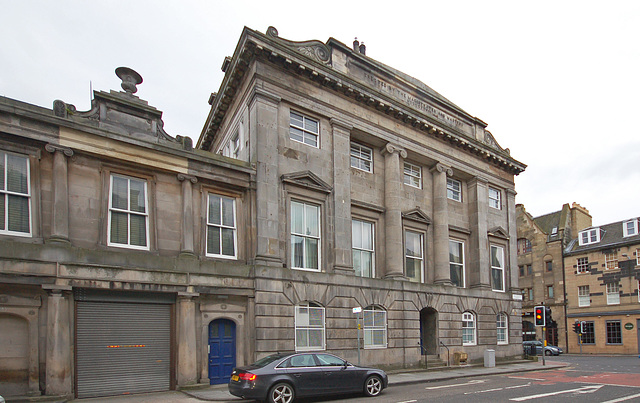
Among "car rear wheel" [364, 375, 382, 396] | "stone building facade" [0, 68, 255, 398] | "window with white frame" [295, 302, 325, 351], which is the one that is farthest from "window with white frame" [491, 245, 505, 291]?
"stone building facade" [0, 68, 255, 398]

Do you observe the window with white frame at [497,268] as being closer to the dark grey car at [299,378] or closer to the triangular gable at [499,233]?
the triangular gable at [499,233]

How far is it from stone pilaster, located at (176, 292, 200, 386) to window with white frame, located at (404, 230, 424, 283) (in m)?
11.6

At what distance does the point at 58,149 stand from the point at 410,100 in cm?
1746

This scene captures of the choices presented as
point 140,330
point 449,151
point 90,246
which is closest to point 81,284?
point 90,246

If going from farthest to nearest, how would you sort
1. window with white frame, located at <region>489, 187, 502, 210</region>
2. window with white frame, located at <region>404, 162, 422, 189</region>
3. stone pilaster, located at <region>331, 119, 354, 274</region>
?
window with white frame, located at <region>489, 187, 502, 210</region>, window with white frame, located at <region>404, 162, 422, 189</region>, stone pilaster, located at <region>331, 119, 354, 274</region>

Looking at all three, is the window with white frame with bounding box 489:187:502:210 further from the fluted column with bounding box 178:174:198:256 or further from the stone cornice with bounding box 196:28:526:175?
the fluted column with bounding box 178:174:198:256

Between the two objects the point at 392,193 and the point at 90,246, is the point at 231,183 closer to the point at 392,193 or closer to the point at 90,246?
the point at 90,246

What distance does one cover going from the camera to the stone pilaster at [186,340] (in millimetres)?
15680

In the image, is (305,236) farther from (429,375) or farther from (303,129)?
(429,375)

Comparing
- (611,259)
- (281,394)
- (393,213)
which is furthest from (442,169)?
(611,259)

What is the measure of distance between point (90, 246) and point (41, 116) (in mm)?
4076

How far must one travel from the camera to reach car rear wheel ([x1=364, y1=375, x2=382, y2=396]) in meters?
14.5

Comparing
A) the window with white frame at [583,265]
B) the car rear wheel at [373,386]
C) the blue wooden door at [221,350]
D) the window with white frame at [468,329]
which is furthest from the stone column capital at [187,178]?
the window with white frame at [583,265]

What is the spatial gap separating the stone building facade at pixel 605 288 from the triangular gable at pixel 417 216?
1104 inches
